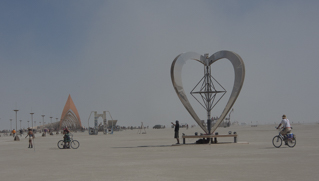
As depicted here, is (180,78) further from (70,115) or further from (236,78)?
(70,115)

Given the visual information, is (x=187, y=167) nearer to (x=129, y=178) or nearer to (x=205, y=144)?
(x=129, y=178)

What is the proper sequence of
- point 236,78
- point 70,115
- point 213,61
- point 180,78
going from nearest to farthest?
point 236,78 → point 180,78 → point 213,61 → point 70,115

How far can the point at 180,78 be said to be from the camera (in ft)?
77.7

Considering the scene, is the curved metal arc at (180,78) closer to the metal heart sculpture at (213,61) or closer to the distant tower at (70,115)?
the metal heart sculpture at (213,61)

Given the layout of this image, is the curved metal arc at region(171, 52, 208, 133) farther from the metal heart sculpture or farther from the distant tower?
the distant tower

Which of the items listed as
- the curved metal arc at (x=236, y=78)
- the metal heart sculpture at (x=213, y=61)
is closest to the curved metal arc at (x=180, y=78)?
the metal heart sculpture at (x=213, y=61)

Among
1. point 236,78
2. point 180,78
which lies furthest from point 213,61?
point 180,78

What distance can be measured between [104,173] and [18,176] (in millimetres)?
2402

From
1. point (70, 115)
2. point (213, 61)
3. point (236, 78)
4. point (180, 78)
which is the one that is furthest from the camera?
point (70, 115)

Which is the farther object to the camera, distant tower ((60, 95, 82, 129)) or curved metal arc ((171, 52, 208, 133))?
distant tower ((60, 95, 82, 129))

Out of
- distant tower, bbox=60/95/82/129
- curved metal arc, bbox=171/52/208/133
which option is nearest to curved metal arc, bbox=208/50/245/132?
curved metal arc, bbox=171/52/208/133

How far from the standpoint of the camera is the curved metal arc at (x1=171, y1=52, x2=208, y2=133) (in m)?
23.0

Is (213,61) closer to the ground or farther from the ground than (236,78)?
farther from the ground

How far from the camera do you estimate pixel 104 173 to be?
11.0 m
